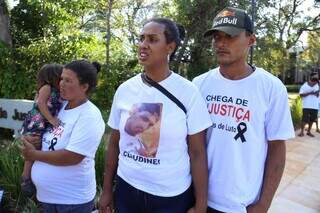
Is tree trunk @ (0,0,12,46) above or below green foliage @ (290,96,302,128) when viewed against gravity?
above

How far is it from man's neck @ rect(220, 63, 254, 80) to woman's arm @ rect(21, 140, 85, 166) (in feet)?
3.73

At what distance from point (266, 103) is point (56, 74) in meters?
1.99

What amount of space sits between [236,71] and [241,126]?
0.98 feet

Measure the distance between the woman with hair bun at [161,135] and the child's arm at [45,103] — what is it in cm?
79

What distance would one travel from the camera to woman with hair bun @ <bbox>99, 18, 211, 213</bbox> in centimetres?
224

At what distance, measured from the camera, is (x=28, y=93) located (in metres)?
9.16

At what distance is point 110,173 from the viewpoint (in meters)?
2.61

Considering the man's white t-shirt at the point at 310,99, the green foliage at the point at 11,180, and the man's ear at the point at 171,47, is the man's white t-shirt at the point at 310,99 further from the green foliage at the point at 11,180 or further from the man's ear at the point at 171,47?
the man's ear at the point at 171,47

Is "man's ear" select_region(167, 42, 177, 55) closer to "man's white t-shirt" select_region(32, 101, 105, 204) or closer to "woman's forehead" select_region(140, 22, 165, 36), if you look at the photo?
"woman's forehead" select_region(140, 22, 165, 36)

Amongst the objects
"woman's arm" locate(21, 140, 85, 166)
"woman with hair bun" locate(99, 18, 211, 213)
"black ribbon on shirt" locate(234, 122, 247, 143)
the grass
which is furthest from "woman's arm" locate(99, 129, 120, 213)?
the grass

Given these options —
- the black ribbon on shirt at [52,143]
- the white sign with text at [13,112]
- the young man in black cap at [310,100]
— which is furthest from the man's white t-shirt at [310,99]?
the black ribbon on shirt at [52,143]

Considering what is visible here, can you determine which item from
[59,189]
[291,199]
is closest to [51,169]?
[59,189]

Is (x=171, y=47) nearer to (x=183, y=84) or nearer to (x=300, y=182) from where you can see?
(x=183, y=84)

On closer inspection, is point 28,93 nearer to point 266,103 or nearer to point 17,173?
point 17,173
